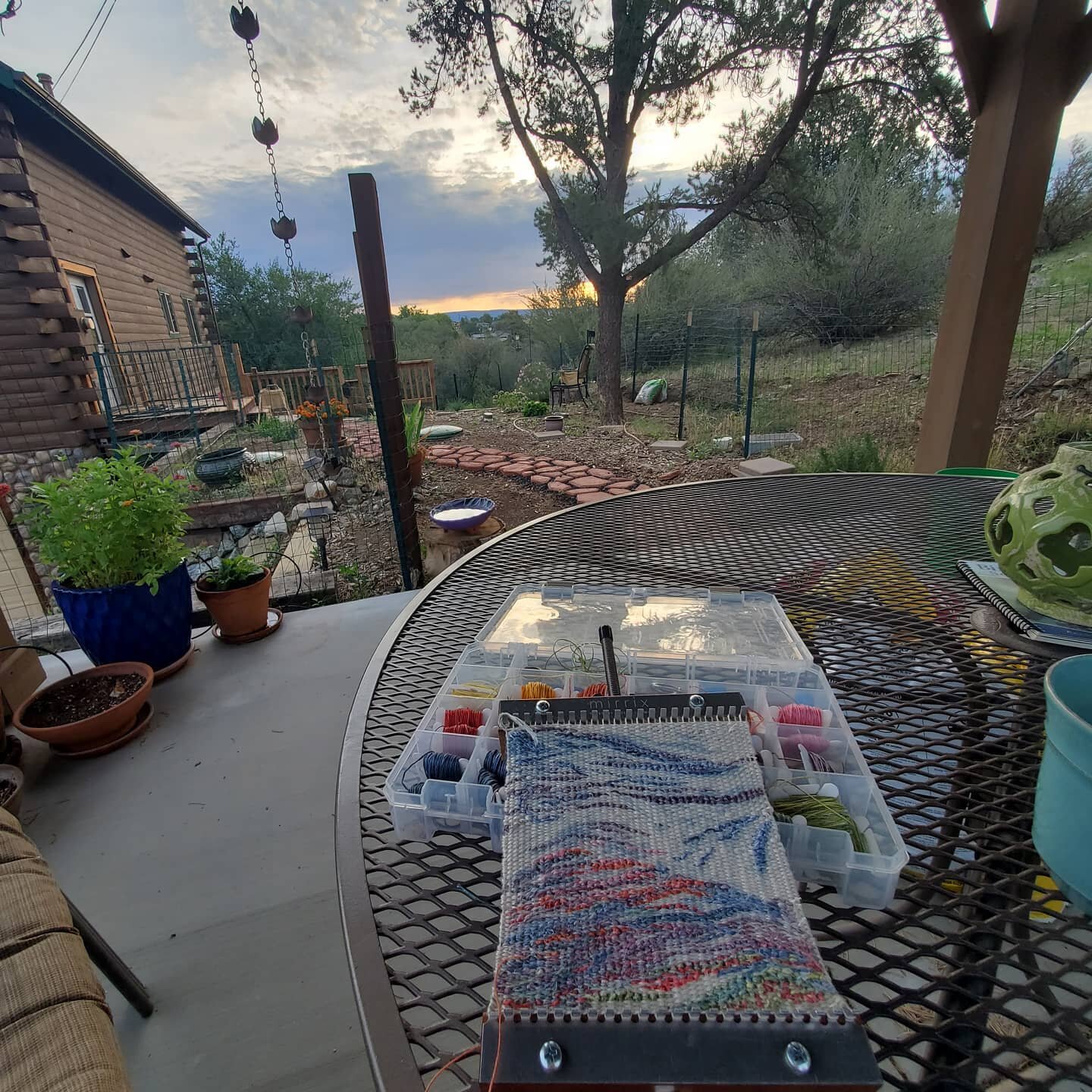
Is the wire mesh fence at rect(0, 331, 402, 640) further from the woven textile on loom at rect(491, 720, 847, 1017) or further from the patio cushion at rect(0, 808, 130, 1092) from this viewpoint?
the woven textile on loom at rect(491, 720, 847, 1017)

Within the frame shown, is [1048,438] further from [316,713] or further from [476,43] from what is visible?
[476,43]

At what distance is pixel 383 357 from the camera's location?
7.62 feet

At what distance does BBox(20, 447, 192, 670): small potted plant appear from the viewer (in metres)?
1.61

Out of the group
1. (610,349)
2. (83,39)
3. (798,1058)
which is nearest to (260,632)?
(798,1058)

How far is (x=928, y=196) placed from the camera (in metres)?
7.62

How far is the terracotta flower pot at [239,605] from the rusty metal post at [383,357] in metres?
0.59

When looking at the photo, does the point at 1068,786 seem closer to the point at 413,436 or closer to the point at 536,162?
the point at 413,436

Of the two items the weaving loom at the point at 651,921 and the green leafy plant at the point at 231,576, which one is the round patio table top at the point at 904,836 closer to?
the weaving loom at the point at 651,921

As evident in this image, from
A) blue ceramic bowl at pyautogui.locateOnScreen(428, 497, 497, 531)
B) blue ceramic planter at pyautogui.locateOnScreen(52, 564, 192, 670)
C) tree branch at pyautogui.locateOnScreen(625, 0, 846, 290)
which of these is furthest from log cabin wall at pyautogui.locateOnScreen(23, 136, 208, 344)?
tree branch at pyautogui.locateOnScreen(625, 0, 846, 290)

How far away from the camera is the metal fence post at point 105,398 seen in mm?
4934

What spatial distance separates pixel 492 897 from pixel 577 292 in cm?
1152

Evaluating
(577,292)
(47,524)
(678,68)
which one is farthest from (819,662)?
(577,292)

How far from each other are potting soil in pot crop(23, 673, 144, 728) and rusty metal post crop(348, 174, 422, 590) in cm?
108

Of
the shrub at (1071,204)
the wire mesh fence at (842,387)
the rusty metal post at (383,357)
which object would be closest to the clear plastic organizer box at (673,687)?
the rusty metal post at (383,357)
